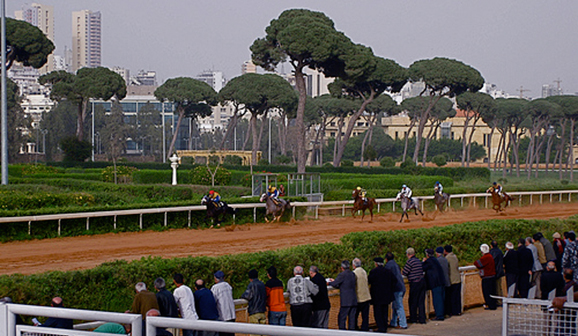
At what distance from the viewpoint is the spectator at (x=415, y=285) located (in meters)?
9.73

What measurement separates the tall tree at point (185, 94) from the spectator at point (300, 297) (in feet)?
160

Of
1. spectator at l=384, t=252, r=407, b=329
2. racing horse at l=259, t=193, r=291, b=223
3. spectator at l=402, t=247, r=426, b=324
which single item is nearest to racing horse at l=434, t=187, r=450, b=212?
racing horse at l=259, t=193, r=291, b=223

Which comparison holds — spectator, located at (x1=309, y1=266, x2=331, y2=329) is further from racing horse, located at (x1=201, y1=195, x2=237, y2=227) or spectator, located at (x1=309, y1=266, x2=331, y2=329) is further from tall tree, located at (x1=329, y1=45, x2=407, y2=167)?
tall tree, located at (x1=329, y1=45, x2=407, y2=167)

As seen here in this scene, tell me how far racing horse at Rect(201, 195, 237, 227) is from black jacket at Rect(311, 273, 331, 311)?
9.80 metres

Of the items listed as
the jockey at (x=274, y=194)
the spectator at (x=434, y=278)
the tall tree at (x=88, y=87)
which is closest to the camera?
the spectator at (x=434, y=278)

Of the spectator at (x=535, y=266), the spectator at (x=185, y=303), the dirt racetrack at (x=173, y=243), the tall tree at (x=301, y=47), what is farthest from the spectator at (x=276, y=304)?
the tall tree at (x=301, y=47)

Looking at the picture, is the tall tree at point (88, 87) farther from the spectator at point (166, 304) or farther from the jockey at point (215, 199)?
the spectator at point (166, 304)

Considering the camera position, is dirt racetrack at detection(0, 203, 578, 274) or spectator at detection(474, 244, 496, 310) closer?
spectator at detection(474, 244, 496, 310)

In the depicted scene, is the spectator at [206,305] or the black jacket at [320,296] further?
the black jacket at [320,296]

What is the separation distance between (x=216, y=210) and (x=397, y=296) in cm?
903

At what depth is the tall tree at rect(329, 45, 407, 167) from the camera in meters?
35.0

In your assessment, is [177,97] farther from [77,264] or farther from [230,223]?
[77,264]

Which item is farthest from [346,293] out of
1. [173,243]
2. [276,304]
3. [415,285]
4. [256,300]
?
[173,243]

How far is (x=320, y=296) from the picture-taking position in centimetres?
812
